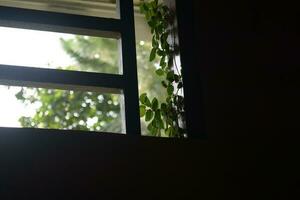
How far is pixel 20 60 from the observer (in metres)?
1.91

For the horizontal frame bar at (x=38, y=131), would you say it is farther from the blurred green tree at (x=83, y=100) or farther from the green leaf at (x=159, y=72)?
the green leaf at (x=159, y=72)

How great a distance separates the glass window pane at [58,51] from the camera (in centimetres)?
192

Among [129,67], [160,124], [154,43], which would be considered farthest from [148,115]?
[154,43]

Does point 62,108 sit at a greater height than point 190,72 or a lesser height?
lesser

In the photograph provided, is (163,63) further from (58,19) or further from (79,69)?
(58,19)

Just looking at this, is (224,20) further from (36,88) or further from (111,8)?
(36,88)

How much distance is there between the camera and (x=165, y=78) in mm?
2084

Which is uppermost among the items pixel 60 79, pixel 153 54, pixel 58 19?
pixel 58 19

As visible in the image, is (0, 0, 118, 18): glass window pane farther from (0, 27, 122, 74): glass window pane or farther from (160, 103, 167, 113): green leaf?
(160, 103, 167, 113): green leaf

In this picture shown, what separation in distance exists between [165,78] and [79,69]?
1.14 ft

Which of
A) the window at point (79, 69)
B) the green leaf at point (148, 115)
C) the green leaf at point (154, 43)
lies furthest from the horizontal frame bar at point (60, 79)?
the green leaf at point (154, 43)

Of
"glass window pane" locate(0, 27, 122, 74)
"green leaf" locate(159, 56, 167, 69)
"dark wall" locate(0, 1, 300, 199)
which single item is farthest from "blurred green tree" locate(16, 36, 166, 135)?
"dark wall" locate(0, 1, 300, 199)

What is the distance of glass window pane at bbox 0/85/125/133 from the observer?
1842 millimetres

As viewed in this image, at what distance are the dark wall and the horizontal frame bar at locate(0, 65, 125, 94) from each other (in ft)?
0.80
